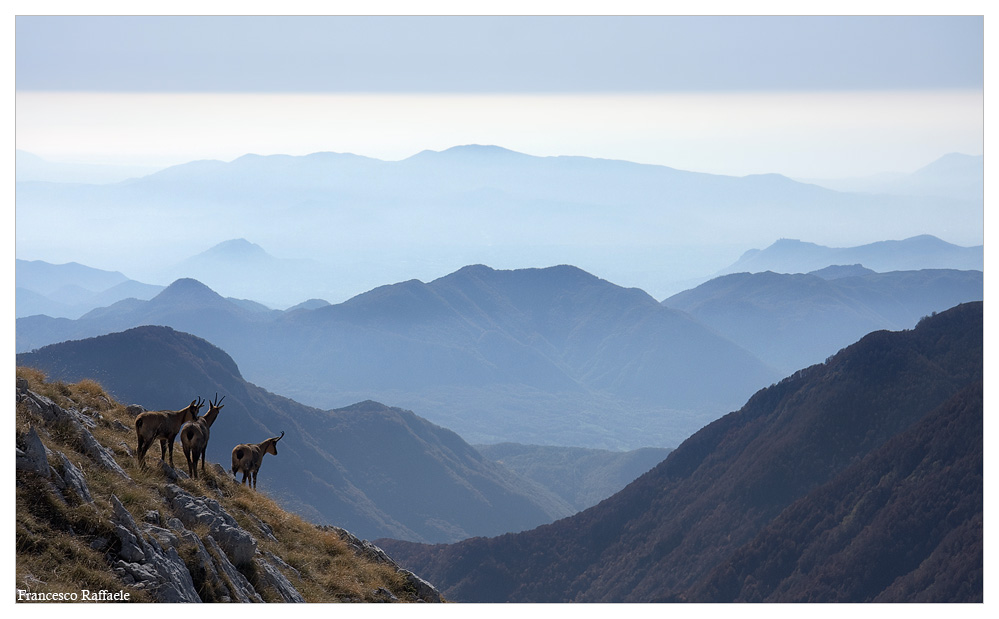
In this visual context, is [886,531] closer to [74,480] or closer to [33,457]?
[74,480]

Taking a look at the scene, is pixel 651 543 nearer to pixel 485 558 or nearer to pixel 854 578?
pixel 485 558

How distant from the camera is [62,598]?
15.5 meters

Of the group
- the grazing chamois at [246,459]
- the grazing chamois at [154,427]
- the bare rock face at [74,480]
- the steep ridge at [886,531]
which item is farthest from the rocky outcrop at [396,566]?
the steep ridge at [886,531]

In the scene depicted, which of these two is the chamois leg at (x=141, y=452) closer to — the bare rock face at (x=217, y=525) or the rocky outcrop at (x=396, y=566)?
the bare rock face at (x=217, y=525)

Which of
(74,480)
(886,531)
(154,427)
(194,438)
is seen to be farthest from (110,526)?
(886,531)

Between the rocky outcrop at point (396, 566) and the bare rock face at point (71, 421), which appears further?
the rocky outcrop at point (396, 566)

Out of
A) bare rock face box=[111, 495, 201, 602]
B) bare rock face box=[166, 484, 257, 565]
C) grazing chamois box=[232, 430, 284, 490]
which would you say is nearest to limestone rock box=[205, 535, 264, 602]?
bare rock face box=[166, 484, 257, 565]

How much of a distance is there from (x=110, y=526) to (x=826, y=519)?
155113mm

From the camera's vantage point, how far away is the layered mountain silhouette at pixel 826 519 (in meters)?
130

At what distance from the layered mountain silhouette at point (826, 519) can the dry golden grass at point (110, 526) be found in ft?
362

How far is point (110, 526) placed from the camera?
17.1m

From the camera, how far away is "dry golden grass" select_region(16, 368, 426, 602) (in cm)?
1625

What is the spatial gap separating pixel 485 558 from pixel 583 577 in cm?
2274

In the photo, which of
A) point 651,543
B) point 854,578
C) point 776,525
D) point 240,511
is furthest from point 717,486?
point 240,511
